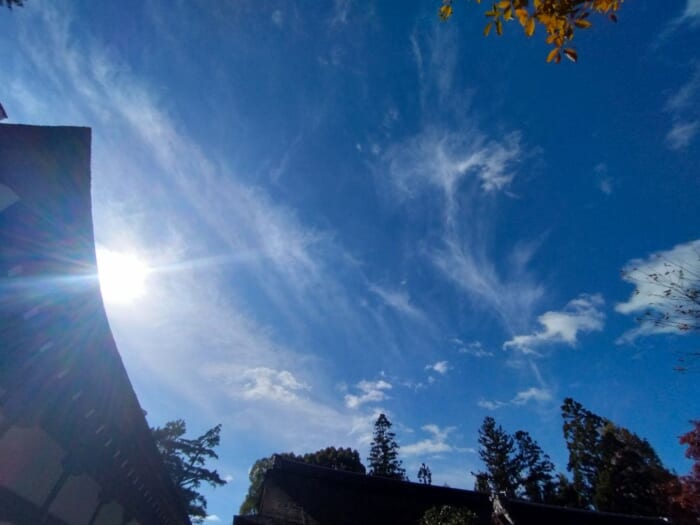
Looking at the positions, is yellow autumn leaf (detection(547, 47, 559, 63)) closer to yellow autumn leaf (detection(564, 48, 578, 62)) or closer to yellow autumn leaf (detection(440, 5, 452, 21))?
yellow autumn leaf (detection(564, 48, 578, 62))

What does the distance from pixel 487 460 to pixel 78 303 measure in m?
53.0

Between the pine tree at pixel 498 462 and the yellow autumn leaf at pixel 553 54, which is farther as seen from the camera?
the pine tree at pixel 498 462

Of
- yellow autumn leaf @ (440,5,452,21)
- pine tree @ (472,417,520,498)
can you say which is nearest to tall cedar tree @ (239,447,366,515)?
pine tree @ (472,417,520,498)

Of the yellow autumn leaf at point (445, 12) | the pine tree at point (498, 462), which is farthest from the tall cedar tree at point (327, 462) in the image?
the yellow autumn leaf at point (445, 12)

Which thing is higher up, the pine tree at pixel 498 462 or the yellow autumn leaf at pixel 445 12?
the pine tree at pixel 498 462

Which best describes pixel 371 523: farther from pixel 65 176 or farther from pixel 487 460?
pixel 487 460

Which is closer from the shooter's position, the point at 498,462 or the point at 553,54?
the point at 553,54

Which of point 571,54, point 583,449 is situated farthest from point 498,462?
point 571,54

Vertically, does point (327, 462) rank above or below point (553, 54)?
above

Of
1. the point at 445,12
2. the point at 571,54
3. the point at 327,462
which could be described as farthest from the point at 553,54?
the point at 327,462

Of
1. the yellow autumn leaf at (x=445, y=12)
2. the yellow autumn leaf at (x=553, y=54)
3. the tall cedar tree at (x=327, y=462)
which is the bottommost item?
the yellow autumn leaf at (x=553, y=54)

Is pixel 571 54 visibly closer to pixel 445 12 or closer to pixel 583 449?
pixel 445 12

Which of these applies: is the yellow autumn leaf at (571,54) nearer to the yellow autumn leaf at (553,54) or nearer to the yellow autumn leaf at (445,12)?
the yellow autumn leaf at (553,54)

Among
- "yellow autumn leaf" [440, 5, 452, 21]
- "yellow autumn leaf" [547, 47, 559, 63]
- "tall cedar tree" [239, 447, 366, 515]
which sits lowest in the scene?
"yellow autumn leaf" [547, 47, 559, 63]
